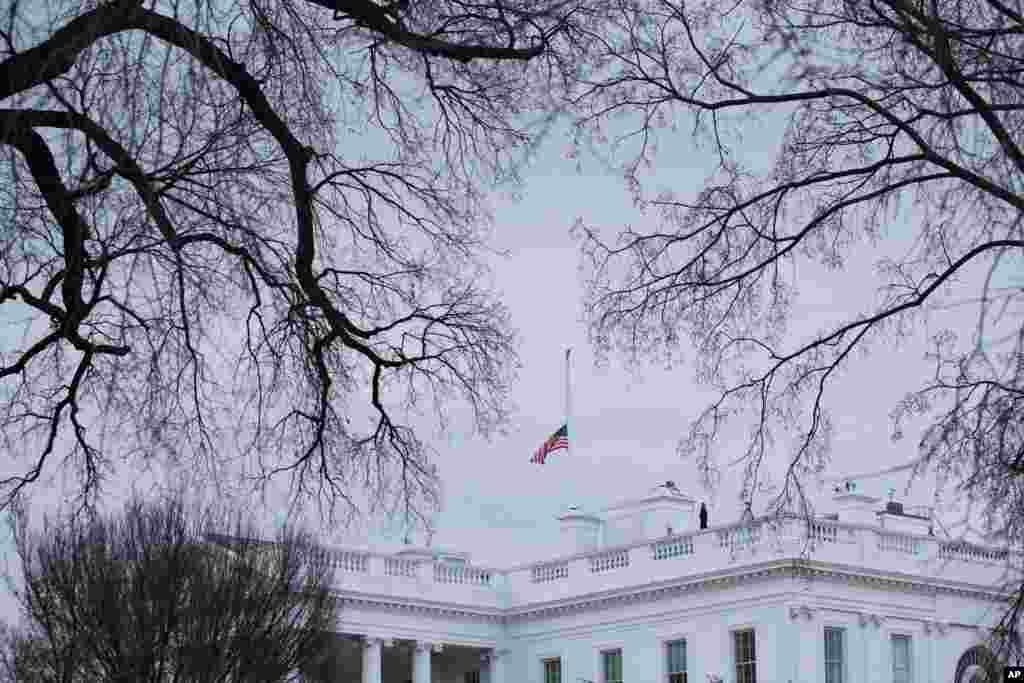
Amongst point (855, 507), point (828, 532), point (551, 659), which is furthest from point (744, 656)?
point (551, 659)

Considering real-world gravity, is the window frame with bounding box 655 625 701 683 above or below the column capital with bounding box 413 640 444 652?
below

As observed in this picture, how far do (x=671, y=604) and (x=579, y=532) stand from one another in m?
6.03

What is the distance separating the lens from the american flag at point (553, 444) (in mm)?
49125

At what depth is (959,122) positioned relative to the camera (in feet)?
34.0

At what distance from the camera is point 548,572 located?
49.9 meters

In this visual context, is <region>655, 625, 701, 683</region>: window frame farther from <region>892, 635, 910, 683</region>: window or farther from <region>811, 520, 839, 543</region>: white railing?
<region>892, 635, 910, 683</region>: window

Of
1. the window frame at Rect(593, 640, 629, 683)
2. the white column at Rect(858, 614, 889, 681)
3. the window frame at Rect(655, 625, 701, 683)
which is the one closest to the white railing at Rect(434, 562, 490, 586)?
the window frame at Rect(593, 640, 629, 683)

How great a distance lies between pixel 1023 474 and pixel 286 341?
3979 millimetres

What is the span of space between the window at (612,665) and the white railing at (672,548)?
2.55 m

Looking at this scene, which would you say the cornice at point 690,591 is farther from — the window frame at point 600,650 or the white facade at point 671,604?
the window frame at point 600,650

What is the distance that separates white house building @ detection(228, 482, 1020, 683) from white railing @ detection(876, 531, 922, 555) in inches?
1.3

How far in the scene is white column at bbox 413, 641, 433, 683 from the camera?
48062 millimetres

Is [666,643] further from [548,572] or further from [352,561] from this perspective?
[352,561]

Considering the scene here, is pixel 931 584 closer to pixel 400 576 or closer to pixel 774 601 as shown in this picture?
pixel 774 601
